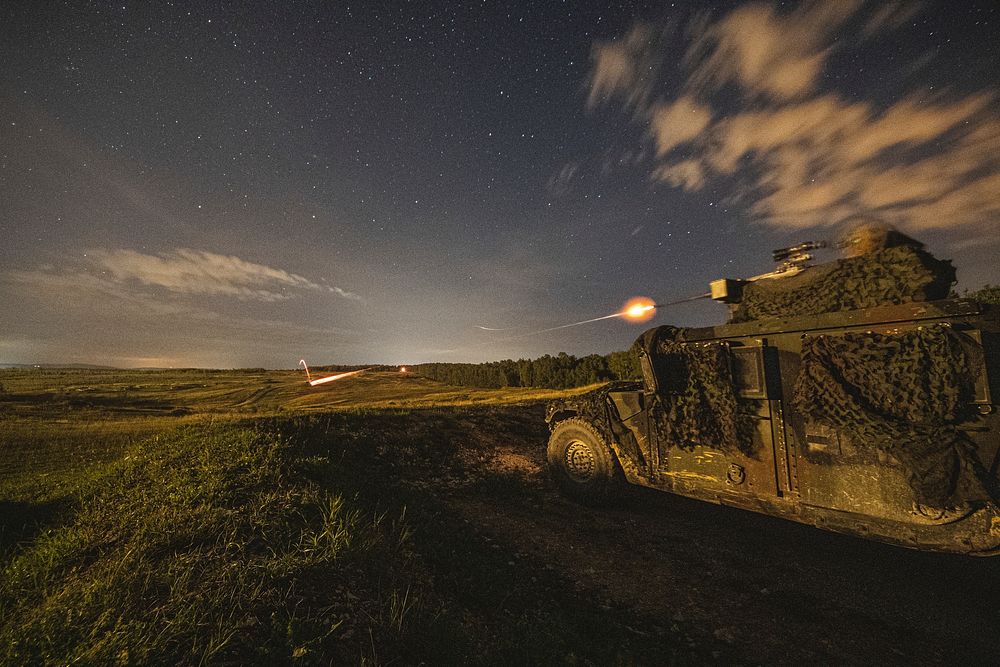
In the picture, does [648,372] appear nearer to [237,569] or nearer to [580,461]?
[580,461]

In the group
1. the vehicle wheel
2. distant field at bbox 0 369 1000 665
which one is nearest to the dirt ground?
distant field at bbox 0 369 1000 665

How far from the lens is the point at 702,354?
466 cm

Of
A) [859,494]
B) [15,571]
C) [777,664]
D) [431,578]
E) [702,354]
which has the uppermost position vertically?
[702,354]

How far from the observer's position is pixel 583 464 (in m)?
5.98

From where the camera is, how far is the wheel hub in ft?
19.1

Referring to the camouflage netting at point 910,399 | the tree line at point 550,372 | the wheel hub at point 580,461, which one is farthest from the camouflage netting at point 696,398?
the tree line at point 550,372

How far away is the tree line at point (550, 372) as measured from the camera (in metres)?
26.7

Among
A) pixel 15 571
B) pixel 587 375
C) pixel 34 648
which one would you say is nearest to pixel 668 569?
pixel 34 648

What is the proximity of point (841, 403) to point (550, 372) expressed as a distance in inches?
1091

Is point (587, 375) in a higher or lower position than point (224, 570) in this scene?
higher

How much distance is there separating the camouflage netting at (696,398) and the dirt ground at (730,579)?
1285 mm

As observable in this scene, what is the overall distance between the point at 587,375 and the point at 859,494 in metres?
25.0

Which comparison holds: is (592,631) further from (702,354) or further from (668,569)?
(702,354)

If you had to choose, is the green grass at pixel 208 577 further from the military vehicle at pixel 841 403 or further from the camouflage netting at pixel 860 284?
the camouflage netting at pixel 860 284
